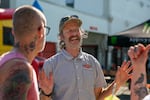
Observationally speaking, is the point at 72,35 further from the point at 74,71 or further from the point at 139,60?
the point at 139,60

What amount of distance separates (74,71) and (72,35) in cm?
32

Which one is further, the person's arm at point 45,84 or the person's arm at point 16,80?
the person's arm at point 45,84

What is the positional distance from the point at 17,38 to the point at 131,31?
10193 millimetres

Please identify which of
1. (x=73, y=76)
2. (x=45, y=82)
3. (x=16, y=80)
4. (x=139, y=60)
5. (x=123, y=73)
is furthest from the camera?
(x=123, y=73)

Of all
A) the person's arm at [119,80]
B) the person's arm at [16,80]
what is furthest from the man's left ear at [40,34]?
the person's arm at [119,80]

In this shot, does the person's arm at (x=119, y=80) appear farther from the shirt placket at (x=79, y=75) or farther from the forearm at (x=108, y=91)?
the shirt placket at (x=79, y=75)

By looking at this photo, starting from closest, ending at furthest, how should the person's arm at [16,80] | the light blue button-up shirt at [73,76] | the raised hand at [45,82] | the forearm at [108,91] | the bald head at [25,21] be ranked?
the person's arm at [16,80], the bald head at [25,21], the raised hand at [45,82], the light blue button-up shirt at [73,76], the forearm at [108,91]

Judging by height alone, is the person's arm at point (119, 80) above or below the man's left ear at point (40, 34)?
below

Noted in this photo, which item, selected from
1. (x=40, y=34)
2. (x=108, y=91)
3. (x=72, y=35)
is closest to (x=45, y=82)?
(x=72, y=35)

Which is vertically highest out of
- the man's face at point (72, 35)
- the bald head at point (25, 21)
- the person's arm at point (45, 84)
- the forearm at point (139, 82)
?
the bald head at point (25, 21)

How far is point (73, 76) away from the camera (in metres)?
3.46

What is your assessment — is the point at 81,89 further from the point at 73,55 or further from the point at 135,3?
the point at 135,3

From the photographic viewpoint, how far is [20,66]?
209cm

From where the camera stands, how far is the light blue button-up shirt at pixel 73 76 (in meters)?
3.42
